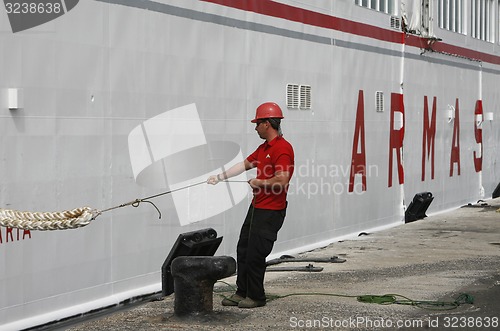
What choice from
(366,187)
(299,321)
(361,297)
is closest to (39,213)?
(299,321)

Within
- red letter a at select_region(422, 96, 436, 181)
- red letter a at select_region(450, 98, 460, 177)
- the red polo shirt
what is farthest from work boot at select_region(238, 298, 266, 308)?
red letter a at select_region(450, 98, 460, 177)

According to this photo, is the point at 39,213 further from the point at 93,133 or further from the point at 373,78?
the point at 373,78

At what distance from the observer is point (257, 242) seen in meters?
8.62

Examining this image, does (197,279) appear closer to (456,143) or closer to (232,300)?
(232,300)

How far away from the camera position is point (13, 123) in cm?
779

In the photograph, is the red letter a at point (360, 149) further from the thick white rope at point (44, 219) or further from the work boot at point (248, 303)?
the thick white rope at point (44, 219)

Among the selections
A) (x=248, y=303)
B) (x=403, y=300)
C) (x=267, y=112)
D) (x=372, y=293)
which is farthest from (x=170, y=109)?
(x=403, y=300)

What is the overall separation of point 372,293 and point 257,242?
1.80m

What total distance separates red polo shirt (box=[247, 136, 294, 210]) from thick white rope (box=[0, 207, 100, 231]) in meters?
1.66

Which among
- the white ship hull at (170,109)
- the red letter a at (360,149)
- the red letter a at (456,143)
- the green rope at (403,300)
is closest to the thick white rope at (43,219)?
the white ship hull at (170,109)

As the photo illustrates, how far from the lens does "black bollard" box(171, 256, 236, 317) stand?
8188 millimetres

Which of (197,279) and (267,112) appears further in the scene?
(267,112)

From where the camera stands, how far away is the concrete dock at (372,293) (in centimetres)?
832

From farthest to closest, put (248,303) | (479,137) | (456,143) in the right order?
(479,137), (456,143), (248,303)
